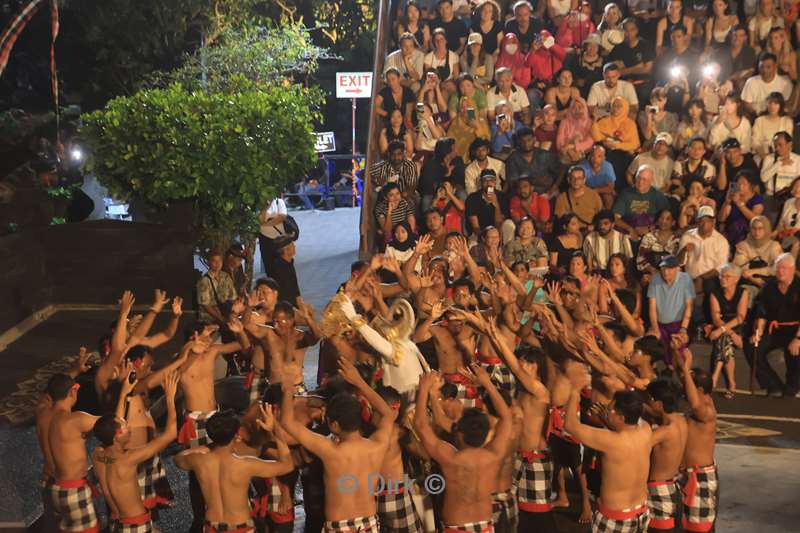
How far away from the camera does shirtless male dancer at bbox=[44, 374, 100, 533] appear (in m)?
7.42

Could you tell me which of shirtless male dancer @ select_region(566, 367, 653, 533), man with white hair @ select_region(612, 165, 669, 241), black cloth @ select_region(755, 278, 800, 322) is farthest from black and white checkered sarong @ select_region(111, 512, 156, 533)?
man with white hair @ select_region(612, 165, 669, 241)

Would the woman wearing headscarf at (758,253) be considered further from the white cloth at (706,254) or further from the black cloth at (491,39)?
the black cloth at (491,39)

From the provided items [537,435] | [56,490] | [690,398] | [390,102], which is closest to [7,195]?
[390,102]

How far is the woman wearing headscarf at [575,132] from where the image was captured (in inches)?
534

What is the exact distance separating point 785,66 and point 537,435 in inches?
303

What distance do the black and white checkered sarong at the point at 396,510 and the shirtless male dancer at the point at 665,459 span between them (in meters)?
1.65

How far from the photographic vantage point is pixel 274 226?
1498 cm

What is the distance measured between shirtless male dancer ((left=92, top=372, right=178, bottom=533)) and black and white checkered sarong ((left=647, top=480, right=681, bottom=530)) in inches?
130

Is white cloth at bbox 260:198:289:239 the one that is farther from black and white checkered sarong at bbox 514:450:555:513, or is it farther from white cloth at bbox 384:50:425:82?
black and white checkered sarong at bbox 514:450:555:513

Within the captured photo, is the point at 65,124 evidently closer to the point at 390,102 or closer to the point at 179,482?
the point at 390,102

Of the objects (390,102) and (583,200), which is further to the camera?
(390,102)

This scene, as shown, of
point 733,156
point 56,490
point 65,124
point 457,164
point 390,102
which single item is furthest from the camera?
point 65,124

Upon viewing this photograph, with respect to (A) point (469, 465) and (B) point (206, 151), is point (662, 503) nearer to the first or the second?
(A) point (469, 465)

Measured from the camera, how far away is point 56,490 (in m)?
7.48
